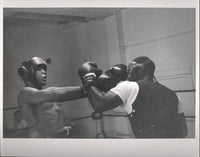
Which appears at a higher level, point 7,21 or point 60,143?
point 7,21

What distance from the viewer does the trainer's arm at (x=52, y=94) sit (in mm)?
2051

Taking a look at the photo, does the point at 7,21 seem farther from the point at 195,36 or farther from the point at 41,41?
the point at 195,36

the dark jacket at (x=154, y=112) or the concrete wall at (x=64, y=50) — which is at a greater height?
the concrete wall at (x=64, y=50)

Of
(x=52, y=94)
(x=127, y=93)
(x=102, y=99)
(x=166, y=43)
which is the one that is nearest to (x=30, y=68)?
(x=52, y=94)

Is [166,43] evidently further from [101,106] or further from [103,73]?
[101,106]

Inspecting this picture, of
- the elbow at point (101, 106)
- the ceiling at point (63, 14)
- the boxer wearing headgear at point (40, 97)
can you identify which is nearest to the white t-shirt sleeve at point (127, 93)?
the elbow at point (101, 106)

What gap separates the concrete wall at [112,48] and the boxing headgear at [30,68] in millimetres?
34

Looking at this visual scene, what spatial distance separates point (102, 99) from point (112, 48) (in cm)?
35

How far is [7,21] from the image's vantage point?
2.08 meters

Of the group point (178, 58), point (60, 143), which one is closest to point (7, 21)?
point (60, 143)

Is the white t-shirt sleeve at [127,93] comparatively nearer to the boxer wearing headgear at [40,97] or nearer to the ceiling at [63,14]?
the boxer wearing headgear at [40,97]

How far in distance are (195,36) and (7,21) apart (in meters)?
1.29

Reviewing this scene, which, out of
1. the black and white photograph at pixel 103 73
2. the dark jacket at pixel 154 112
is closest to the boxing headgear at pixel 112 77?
the black and white photograph at pixel 103 73

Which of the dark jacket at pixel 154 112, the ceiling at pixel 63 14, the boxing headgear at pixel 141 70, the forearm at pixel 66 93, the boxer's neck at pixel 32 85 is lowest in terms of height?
the dark jacket at pixel 154 112
